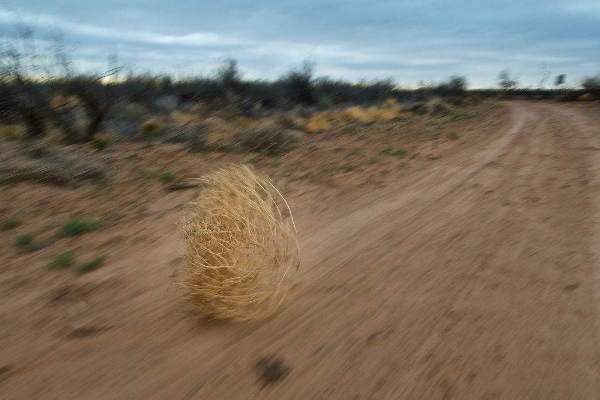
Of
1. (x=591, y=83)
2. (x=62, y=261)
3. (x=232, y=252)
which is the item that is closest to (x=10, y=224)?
(x=62, y=261)

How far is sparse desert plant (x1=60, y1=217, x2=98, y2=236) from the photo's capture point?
5.97m

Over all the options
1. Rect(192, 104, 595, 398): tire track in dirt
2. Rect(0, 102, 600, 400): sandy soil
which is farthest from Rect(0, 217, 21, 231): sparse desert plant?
Rect(192, 104, 595, 398): tire track in dirt

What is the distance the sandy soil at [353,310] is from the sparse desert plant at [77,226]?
227mm

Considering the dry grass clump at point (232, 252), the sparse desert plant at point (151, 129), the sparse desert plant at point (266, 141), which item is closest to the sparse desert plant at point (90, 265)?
the dry grass clump at point (232, 252)

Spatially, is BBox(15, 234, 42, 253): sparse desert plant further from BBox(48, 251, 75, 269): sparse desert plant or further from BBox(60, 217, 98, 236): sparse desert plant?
BBox(48, 251, 75, 269): sparse desert plant

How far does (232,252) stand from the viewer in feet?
11.6

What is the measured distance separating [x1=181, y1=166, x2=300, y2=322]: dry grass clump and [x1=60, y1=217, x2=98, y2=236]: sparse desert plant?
2850 mm

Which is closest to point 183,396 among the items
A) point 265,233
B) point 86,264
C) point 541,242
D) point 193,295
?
point 193,295

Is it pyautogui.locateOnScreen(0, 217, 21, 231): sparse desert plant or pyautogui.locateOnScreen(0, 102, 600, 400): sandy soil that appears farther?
pyautogui.locateOnScreen(0, 217, 21, 231): sparse desert plant

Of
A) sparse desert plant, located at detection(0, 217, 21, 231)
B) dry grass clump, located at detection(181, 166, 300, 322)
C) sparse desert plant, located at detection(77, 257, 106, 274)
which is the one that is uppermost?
dry grass clump, located at detection(181, 166, 300, 322)

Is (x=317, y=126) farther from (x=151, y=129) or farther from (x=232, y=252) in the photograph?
(x=232, y=252)

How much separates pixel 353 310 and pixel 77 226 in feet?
12.9

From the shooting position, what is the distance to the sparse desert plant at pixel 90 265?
4.95 metres

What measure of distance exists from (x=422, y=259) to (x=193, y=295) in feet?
8.09
